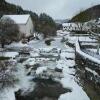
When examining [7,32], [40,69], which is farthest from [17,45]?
[40,69]

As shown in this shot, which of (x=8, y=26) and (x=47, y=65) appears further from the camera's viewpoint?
(x=8, y=26)

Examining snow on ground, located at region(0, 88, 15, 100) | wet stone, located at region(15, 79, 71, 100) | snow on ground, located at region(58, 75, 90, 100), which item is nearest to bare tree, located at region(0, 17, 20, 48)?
wet stone, located at region(15, 79, 71, 100)

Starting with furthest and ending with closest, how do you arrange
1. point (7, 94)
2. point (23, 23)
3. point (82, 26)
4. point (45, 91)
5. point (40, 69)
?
point (82, 26) < point (23, 23) < point (40, 69) < point (45, 91) < point (7, 94)

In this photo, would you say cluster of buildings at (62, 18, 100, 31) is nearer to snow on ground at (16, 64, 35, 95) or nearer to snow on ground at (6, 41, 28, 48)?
snow on ground at (6, 41, 28, 48)

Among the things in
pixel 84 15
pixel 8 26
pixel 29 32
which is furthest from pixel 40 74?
pixel 84 15

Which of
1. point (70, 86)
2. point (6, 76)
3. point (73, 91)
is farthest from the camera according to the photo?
point (6, 76)

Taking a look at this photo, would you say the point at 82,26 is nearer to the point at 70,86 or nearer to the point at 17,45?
the point at 17,45

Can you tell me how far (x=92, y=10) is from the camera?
83.0 m

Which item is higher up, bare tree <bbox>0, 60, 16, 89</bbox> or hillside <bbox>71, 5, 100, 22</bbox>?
hillside <bbox>71, 5, 100, 22</bbox>

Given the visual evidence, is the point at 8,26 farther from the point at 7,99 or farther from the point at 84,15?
the point at 84,15

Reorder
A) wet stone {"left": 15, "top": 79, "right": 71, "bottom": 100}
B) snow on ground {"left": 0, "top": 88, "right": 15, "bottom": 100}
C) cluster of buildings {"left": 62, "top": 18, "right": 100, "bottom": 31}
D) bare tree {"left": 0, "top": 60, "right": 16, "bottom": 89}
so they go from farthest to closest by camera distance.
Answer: cluster of buildings {"left": 62, "top": 18, "right": 100, "bottom": 31}
bare tree {"left": 0, "top": 60, "right": 16, "bottom": 89}
wet stone {"left": 15, "top": 79, "right": 71, "bottom": 100}
snow on ground {"left": 0, "top": 88, "right": 15, "bottom": 100}

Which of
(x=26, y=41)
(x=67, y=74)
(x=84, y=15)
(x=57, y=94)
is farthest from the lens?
(x=84, y=15)

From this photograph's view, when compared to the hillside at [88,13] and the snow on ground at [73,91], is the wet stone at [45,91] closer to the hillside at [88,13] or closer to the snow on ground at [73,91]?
the snow on ground at [73,91]

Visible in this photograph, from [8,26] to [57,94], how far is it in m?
18.6
